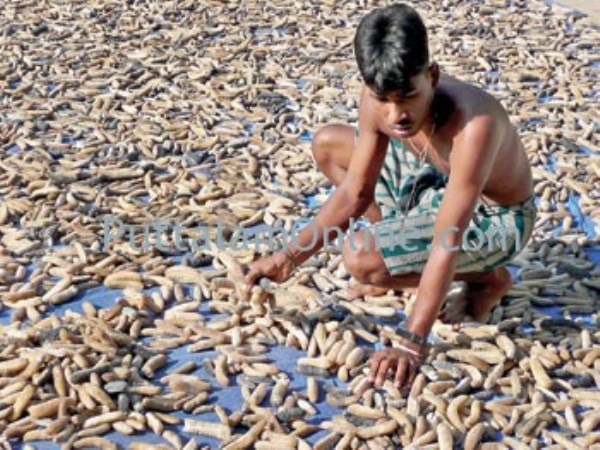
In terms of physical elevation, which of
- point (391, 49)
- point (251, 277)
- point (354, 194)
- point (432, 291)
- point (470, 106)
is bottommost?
point (251, 277)

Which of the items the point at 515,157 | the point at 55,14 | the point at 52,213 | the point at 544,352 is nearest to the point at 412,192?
the point at 515,157

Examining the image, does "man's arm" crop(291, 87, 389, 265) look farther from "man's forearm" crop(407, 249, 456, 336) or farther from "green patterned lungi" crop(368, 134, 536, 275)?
"man's forearm" crop(407, 249, 456, 336)

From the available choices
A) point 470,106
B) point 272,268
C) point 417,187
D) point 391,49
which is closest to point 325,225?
point 272,268

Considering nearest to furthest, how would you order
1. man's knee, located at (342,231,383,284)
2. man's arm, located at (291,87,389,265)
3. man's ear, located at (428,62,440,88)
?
1. man's ear, located at (428,62,440,88)
2. man's arm, located at (291,87,389,265)
3. man's knee, located at (342,231,383,284)

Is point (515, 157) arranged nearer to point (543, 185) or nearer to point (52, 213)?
point (543, 185)

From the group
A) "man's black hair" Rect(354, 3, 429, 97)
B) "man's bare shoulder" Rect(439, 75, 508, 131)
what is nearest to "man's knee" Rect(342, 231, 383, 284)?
"man's bare shoulder" Rect(439, 75, 508, 131)

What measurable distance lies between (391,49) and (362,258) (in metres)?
0.76

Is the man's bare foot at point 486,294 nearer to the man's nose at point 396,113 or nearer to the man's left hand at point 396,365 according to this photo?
the man's left hand at point 396,365

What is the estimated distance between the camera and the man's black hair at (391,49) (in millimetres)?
2223

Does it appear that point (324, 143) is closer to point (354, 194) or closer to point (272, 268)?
point (354, 194)

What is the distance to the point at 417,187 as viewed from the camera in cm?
289

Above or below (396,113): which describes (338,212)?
below

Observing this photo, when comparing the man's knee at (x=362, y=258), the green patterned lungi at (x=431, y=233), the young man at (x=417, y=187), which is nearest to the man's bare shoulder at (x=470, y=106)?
the young man at (x=417, y=187)

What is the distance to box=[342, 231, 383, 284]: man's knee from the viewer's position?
2.81 meters
